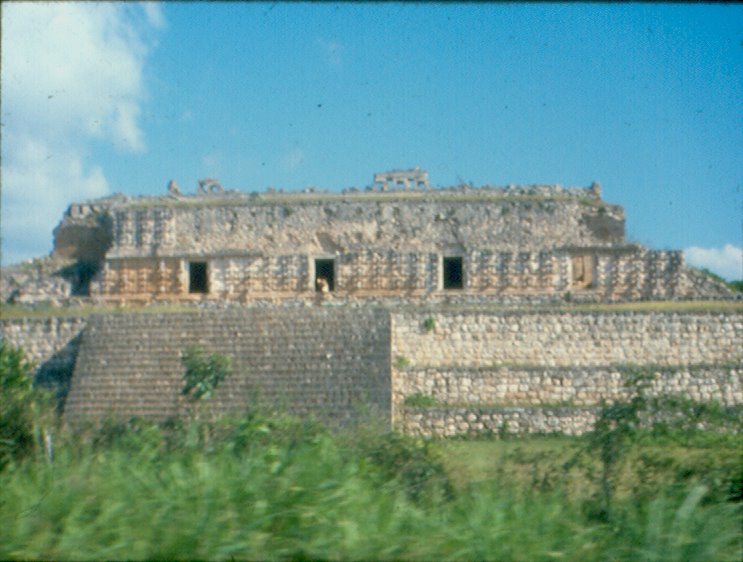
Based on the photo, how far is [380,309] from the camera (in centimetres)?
1700

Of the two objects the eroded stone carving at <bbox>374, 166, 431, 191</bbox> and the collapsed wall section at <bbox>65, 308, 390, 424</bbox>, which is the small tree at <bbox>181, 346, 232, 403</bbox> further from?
the eroded stone carving at <bbox>374, 166, 431, 191</bbox>

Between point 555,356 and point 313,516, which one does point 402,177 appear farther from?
point 313,516

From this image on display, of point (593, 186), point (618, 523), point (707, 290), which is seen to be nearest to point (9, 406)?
point (618, 523)

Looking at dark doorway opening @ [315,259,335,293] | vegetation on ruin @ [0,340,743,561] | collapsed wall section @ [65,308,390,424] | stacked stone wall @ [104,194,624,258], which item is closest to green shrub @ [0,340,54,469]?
vegetation on ruin @ [0,340,743,561]

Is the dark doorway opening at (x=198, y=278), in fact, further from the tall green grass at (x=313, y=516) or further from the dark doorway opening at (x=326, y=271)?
the tall green grass at (x=313, y=516)

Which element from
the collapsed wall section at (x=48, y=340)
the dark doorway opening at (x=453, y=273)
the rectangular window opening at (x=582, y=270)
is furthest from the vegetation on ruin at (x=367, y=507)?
the dark doorway opening at (x=453, y=273)

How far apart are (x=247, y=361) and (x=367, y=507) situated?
11.1 metres

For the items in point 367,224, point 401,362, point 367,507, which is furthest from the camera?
point 367,224

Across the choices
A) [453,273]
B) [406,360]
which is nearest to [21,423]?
[406,360]

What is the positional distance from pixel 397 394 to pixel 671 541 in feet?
36.7

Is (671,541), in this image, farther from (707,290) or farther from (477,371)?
(707,290)

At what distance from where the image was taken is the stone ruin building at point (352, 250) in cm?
1989

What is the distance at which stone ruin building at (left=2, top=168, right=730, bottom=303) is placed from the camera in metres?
19.9

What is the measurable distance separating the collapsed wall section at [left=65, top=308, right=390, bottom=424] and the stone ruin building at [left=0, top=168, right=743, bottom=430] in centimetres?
4
